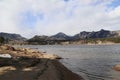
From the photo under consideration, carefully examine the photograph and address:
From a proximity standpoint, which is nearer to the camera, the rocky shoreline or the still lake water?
the rocky shoreline

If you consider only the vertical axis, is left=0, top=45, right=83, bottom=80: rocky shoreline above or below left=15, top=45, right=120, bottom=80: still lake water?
above

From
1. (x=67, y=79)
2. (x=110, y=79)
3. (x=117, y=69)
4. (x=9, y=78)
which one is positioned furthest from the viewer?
(x=117, y=69)

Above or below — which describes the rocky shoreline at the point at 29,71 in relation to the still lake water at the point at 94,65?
above

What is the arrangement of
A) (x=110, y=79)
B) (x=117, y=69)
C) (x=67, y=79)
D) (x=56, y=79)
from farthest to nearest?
(x=117, y=69)
(x=110, y=79)
(x=67, y=79)
(x=56, y=79)

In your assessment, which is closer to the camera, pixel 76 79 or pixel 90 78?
pixel 76 79

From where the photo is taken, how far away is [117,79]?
30359mm

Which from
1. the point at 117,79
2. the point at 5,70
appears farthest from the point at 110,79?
the point at 5,70

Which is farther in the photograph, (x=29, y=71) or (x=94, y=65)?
(x=94, y=65)

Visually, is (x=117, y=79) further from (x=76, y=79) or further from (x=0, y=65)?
(x=0, y=65)

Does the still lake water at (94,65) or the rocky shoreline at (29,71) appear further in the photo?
the still lake water at (94,65)

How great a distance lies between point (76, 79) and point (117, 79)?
18.0 feet

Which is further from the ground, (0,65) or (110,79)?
(0,65)

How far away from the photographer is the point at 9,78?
22844mm

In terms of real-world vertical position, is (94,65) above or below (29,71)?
below
